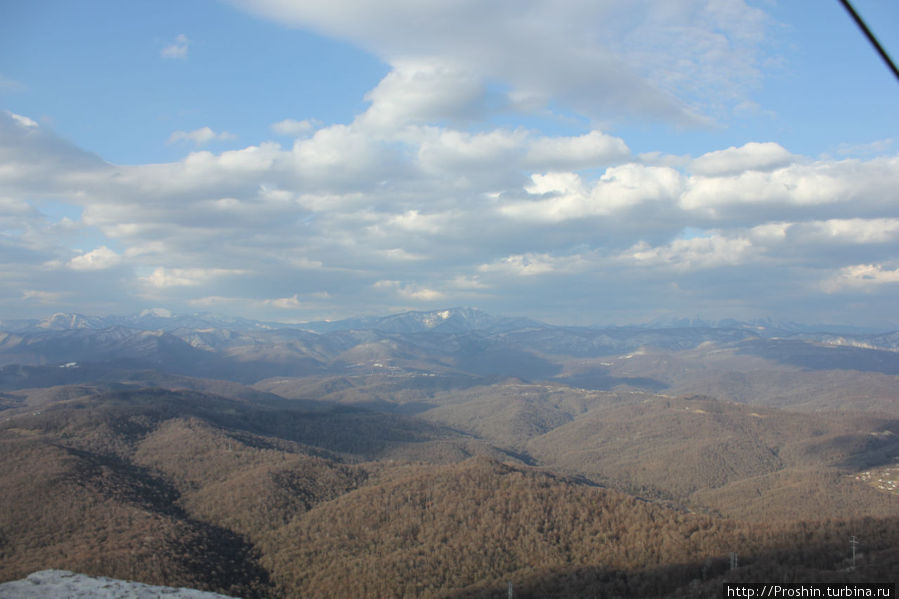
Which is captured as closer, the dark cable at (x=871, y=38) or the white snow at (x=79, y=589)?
the dark cable at (x=871, y=38)

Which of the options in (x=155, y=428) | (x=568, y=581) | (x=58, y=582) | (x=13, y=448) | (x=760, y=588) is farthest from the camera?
(x=155, y=428)

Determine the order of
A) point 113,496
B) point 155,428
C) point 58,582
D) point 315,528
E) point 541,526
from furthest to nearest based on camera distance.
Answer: point 155,428
point 113,496
point 315,528
point 541,526
point 58,582

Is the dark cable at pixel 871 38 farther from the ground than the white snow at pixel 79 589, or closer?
farther from the ground

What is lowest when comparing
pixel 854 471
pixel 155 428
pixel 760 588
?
pixel 854 471

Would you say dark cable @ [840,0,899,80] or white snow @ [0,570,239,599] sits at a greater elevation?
dark cable @ [840,0,899,80]

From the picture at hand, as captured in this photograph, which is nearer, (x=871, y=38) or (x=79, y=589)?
(x=871, y=38)

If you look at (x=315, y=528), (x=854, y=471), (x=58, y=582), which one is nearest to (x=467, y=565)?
(x=315, y=528)

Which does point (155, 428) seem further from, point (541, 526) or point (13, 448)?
point (541, 526)

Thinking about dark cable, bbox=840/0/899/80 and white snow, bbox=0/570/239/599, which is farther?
white snow, bbox=0/570/239/599
